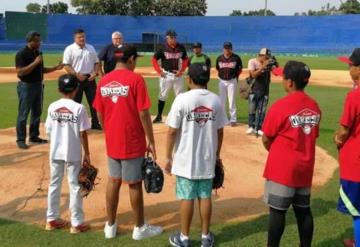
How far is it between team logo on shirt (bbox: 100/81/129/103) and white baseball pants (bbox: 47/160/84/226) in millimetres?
959

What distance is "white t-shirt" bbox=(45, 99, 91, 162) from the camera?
494 cm

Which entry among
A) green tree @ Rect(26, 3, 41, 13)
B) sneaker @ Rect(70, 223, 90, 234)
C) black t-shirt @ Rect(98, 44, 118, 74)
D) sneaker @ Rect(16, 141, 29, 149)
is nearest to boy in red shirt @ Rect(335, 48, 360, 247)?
sneaker @ Rect(70, 223, 90, 234)

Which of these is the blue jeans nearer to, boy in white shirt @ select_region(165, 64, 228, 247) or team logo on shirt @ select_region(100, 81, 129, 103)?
boy in white shirt @ select_region(165, 64, 228, 247)

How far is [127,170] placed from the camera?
4.70m

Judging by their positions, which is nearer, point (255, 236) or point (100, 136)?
point (255, 236)

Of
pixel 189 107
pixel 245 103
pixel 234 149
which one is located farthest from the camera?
pixel 245 103

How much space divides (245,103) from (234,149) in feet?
22.3

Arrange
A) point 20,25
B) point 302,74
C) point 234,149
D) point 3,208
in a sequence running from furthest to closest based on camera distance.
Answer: point 20,25 → point 234,149 → point 3,208 → point 302,74

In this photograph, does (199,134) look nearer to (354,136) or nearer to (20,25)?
(354,136)

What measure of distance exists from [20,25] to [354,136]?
55.6 meters

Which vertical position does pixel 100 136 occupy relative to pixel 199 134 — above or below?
below

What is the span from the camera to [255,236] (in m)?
4.96

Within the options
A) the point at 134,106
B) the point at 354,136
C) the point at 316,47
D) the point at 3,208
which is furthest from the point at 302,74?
the point at 316,47

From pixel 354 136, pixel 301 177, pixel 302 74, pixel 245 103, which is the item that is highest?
pixel 302 74
